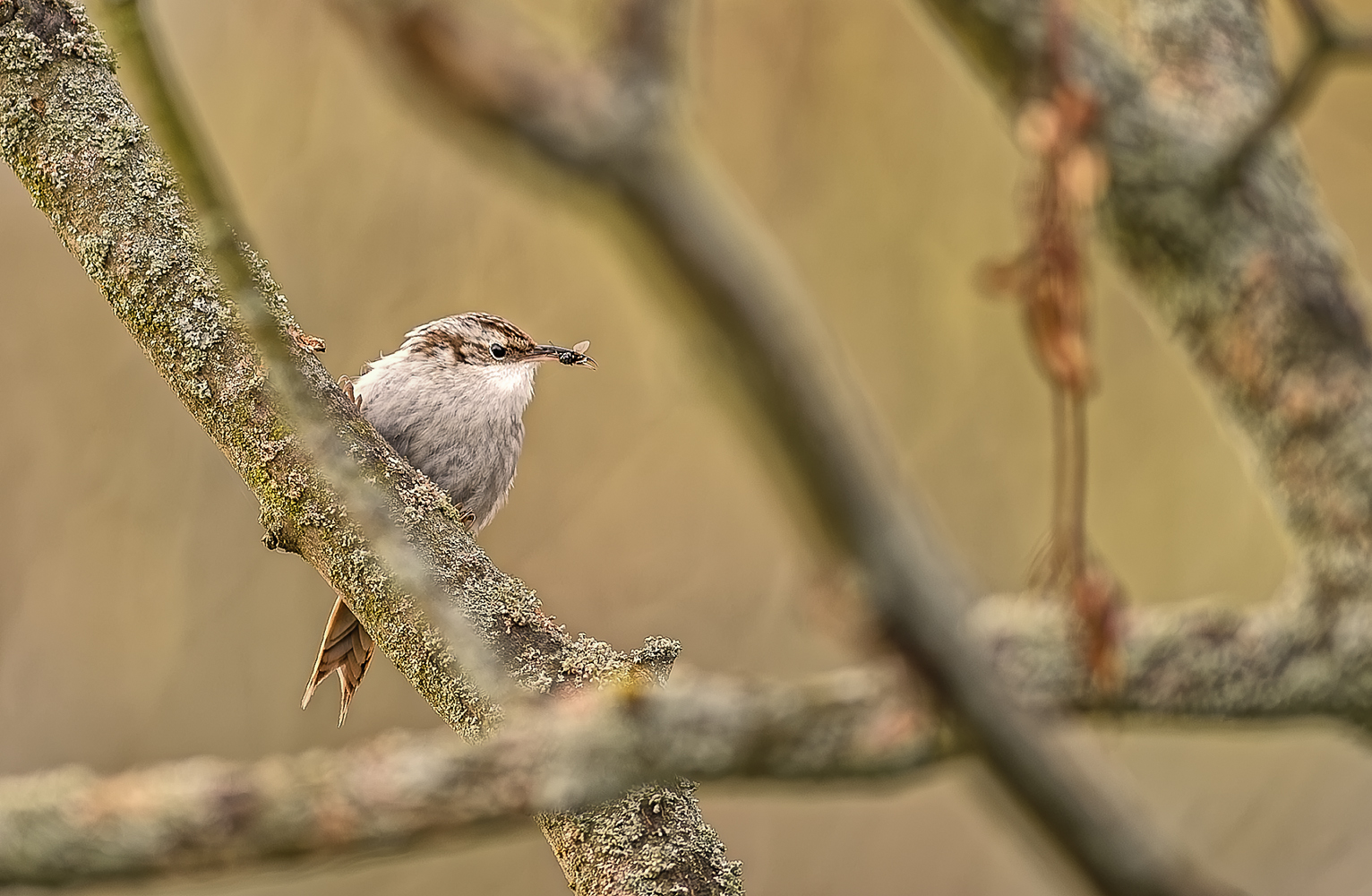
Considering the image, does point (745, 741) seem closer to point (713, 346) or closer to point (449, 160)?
point (713, 346)

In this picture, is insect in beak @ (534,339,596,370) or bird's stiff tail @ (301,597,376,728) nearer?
bird's stiff tail @ (301,597,376,728)

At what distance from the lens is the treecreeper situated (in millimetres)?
4824

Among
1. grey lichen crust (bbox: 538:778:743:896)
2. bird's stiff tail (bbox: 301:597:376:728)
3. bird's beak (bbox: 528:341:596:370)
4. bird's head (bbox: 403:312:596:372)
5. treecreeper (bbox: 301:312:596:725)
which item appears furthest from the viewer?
bird's beak (bbox: 528:341:596:370)

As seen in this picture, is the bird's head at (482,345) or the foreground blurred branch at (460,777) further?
the bird's head at (482,345)

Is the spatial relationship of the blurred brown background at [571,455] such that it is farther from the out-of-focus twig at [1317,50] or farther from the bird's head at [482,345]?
the out-of-focus twig at [1317,50]

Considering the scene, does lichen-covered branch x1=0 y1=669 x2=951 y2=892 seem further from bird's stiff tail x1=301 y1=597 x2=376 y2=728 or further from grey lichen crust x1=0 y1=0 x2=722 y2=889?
bird's stiff tail x1=301 y1=597 x2=376 y2=728

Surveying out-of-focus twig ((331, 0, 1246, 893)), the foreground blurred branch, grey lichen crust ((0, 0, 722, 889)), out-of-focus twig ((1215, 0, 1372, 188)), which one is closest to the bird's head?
grey lichen crust ((0, 0, 722, 889))

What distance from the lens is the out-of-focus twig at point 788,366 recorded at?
31.4 inches

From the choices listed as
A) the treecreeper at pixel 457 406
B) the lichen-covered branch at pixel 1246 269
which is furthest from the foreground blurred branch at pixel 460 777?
the treecreeper at pixel 457 406

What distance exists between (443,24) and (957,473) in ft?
24.1

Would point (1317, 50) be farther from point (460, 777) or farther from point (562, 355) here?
point (562, 355)

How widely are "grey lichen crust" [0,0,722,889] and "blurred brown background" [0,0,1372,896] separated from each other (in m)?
4.84

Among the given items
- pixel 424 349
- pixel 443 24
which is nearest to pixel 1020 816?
pixel 443 24

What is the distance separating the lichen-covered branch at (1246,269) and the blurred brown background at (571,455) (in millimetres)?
4099
